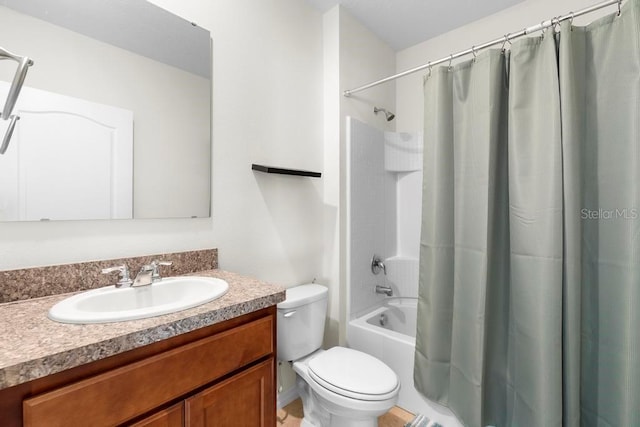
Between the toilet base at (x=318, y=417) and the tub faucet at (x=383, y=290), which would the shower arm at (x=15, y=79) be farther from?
the tub faucet at (x=383, y=290)

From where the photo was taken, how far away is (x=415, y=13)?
7.00ft

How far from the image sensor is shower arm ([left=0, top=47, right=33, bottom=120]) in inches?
38.4

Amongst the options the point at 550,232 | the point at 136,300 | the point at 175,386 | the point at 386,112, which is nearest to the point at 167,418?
the point at 175,386

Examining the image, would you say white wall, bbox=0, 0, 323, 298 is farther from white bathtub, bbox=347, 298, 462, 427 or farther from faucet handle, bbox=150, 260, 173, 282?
white bathtub, bbox=347, 298, 462, 427

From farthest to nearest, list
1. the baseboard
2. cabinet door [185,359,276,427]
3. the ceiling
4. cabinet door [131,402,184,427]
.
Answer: the ceiling, the baseboard, cabinet door [185,359,276,427], cabinet door [131,402,184,427]

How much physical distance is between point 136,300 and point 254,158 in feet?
2.99

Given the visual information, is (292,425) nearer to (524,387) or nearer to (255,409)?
(255,409)

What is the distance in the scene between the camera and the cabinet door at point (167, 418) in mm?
812

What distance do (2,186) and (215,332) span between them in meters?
0.86

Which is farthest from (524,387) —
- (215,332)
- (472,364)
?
(215,332)

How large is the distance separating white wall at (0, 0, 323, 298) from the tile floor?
2.48ft

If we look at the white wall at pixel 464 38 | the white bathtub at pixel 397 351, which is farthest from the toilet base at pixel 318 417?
the white wall at pixel 464 38

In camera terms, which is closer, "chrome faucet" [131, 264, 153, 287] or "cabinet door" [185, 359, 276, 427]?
"cabinet door" [185, 359, 276, 427]

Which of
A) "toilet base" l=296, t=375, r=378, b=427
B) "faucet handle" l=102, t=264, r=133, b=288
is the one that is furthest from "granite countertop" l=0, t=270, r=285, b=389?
"toilet base" l=296, t=375, r=378, b=427
